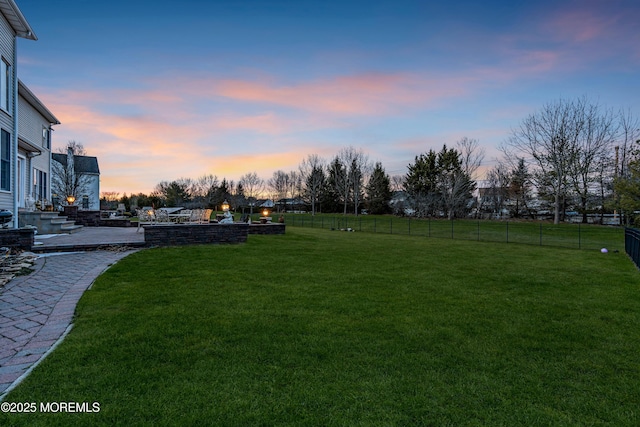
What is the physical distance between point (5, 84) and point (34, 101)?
15.5ft

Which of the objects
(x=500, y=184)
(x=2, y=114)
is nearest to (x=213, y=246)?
(x=2, y=114)

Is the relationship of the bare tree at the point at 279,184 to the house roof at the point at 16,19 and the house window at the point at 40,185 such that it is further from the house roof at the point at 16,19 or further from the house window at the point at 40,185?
the house roof at the point at 16,19

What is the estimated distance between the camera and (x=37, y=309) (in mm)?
3904

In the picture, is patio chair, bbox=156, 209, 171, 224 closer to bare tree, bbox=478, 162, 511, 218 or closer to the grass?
the grass

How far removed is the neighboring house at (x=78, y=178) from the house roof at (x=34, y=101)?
33.0ft

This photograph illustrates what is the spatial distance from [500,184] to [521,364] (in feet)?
128

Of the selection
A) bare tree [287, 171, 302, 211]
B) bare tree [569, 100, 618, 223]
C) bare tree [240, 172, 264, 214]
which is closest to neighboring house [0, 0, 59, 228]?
bare tree [569, 100, 618, 223]

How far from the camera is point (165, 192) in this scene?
50375 millimetres

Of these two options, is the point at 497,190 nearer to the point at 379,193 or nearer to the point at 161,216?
the point at 379,193

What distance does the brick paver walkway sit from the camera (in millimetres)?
2672

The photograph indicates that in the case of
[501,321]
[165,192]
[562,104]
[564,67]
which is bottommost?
[501,321]

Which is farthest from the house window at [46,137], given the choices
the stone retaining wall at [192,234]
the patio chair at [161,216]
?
the stone retaining wall at [192,234]

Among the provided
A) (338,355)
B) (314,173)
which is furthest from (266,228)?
(314,173)

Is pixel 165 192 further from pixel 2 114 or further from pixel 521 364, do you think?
pixel 521 364
